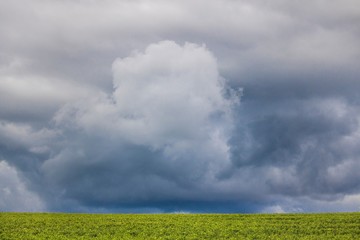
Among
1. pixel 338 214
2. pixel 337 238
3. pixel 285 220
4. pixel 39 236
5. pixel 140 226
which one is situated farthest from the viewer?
pixel 338 214

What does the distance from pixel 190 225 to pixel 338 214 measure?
18422 mm

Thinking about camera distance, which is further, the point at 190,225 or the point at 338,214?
the point at 338,214

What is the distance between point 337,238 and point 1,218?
3722 centimetres

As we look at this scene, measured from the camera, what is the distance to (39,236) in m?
42.8

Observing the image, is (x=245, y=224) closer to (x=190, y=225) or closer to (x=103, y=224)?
(x=190, y=225)

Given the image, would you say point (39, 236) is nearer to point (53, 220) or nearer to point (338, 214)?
point (53, 220)

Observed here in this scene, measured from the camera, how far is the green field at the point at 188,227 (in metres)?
42.2

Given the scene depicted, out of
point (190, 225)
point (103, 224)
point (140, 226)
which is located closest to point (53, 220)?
point (103, 224)

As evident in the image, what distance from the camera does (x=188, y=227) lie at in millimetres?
47344

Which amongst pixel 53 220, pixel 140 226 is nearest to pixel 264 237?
pixel 140 226

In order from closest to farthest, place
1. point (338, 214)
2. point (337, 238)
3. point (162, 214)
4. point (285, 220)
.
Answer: point (337, 238) < point (285, 220) < point (338, 214) < point (162, 214)

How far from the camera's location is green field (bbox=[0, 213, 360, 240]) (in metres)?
42.2

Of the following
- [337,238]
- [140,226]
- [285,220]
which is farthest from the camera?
[285,220]

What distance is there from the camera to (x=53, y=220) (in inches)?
2147
